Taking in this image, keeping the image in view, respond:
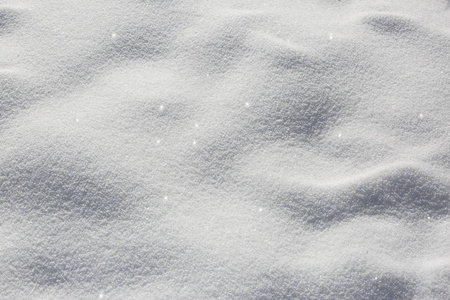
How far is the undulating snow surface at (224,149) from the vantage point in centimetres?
102

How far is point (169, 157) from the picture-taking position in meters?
1.19

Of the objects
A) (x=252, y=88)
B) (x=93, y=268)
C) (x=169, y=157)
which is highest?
(x=252, y=88)

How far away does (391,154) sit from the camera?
3.99ft

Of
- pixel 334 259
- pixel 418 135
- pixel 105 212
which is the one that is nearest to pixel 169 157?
pixel 105 212

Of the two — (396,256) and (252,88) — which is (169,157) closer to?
(252,88)

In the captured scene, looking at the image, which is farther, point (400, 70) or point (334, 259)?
point (400, 70)

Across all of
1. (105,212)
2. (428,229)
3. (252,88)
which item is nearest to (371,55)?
(252,88)

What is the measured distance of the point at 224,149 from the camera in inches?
47.4

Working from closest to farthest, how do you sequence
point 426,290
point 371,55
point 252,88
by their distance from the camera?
point 426,290 < point 252,88 < point 371,55

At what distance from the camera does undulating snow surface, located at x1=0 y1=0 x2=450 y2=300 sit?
3.34 feet

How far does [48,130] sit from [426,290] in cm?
110

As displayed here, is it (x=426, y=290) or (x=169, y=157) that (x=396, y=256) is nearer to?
(x=426, y=290)

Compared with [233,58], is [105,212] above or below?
below

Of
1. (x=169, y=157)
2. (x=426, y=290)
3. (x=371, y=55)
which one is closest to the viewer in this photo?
(x=426, y=290)
